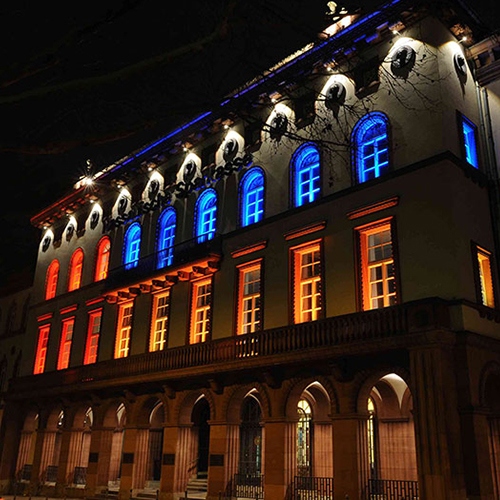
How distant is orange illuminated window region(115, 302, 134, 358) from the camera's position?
28.4 m

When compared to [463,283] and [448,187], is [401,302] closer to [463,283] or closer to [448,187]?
[463,283]

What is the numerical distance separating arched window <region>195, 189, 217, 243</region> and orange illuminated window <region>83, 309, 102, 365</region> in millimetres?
8008

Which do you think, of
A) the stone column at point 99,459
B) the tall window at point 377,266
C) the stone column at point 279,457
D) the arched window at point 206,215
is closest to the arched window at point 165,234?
the arched window at point 206,215

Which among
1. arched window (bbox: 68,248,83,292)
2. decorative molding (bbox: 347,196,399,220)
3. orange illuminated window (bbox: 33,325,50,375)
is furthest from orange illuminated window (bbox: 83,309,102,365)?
decorative molding (bbox: 347,196,399,220)

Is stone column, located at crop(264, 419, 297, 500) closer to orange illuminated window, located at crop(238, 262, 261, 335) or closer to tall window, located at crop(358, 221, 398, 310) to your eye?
orange illuminated window, located at crop(238, 262, 261, 335)

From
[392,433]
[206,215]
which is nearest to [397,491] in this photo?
[392,433]

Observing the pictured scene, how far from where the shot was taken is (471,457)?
15.3m

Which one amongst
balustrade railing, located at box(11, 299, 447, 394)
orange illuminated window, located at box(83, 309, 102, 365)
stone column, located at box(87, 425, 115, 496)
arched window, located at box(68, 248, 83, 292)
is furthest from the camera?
arched window, located at box(68, 248, 83, 292)

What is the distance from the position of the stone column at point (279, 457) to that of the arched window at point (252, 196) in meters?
8.12

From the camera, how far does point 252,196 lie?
24406mm

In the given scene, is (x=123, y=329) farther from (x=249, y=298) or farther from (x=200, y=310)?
(x=249, y=298)

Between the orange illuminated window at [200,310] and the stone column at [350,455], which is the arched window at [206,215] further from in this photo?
the stone column at [350,455]

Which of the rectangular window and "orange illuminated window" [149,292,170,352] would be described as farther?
the rectangular window

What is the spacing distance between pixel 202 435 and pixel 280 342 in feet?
36.7
